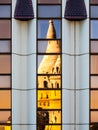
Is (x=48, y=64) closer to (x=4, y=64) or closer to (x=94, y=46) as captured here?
(x=4, y=64)

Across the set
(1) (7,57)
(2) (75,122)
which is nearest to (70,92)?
(2) (75,122)

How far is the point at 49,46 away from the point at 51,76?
4.76 ft

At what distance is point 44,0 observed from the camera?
2670 centimetres

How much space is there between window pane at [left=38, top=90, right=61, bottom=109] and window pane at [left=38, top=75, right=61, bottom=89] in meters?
0.24

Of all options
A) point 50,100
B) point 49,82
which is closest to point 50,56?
point 49,82

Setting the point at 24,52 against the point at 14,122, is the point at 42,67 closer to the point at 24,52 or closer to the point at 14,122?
the point at 24,52

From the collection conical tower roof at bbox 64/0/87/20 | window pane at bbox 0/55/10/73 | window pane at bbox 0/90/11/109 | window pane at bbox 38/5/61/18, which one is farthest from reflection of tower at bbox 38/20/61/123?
window pane at bbox 0/55/10/73

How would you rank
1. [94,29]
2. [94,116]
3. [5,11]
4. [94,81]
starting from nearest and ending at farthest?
[94,116] → [94,81] → [94,29] → [5,11]

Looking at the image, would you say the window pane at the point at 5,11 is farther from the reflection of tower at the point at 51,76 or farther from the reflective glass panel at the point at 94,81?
the reflective glass panel at the point at 94,81

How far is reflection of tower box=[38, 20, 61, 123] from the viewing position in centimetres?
2616

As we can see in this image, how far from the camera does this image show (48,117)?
26203mm

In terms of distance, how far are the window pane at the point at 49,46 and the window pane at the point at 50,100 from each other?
77.3 inches

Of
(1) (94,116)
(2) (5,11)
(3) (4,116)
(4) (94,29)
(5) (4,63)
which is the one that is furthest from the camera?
(2) (5,11)

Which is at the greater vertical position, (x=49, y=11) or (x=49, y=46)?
(x=49, y=11)
